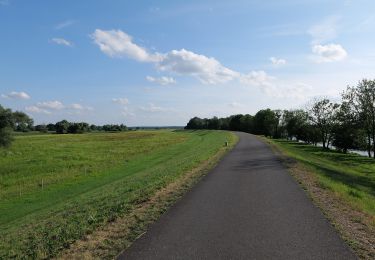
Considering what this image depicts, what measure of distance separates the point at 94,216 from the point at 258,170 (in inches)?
443

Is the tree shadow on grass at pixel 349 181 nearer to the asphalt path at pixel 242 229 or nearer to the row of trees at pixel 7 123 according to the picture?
the asphalt path at pixel 242 229

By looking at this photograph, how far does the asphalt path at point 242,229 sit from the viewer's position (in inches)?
288

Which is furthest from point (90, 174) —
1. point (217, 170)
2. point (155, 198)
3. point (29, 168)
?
point (155, 198)

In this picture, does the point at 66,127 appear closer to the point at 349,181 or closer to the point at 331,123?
the point at 331,123

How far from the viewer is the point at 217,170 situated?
67.9 ft

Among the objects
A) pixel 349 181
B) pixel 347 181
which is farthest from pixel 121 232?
pixel 349 181

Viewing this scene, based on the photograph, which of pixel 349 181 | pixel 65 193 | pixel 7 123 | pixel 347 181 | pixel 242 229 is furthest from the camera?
pixel 7 123

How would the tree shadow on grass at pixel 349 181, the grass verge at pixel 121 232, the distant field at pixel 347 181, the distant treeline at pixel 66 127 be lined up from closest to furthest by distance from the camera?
1. the grass verge at pixel 121 232
2. the distant field at pixel 347 181
3. the tree shadow on grass at pixel 349 181
4. the distant treeline at pixel 66 127

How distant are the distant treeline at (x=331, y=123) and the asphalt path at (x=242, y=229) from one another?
169 ft

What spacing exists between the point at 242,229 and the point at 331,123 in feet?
258

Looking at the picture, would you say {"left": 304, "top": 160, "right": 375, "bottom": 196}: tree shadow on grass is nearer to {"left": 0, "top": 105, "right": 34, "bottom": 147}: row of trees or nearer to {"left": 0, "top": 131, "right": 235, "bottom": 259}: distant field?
{"left": 0, "top": 131, "right": 235, "bottom": 259}: distant field

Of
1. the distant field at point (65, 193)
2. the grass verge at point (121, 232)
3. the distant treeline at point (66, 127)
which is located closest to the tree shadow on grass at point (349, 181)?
the distant field at point (65, 193)

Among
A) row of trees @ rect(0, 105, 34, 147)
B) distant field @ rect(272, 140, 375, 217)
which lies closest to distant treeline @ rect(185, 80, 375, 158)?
distant field @ rect(272, 140, 375, 217)

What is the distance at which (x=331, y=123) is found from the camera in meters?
81.6
